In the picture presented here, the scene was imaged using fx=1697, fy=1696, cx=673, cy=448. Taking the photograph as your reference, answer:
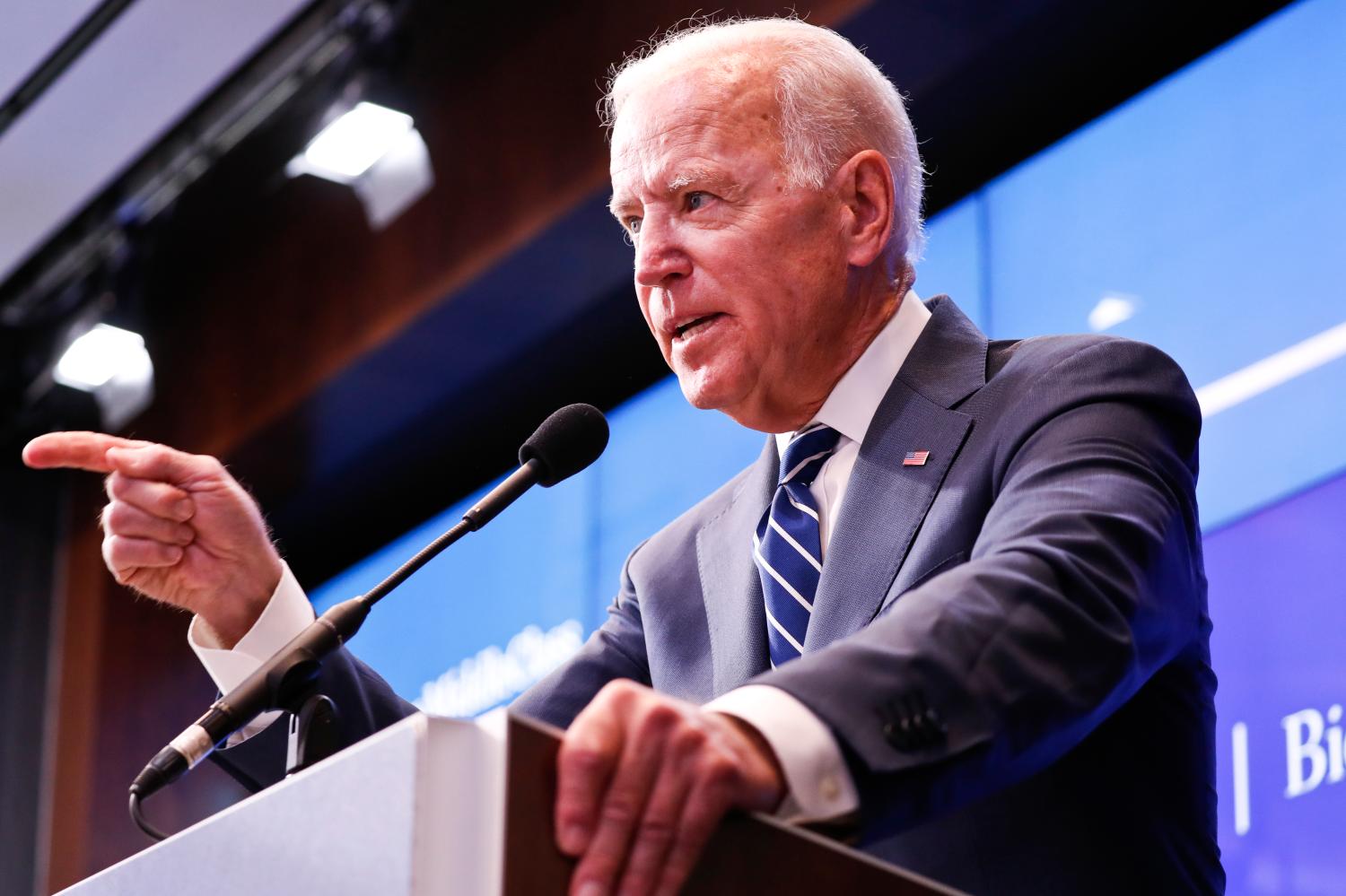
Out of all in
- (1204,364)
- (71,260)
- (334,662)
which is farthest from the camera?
(71,260)

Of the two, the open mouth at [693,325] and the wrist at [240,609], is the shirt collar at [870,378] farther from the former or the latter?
the wrist at [240,609]

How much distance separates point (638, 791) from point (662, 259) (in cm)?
109

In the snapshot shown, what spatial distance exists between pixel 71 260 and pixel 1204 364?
12.3 feet

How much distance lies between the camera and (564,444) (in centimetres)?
171

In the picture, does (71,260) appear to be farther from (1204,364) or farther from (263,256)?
(1204,364)

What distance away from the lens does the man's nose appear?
1.87 meters

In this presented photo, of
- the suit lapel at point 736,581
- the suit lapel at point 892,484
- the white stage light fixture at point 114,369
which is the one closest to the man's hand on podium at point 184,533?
the suit lapel at point 736,581

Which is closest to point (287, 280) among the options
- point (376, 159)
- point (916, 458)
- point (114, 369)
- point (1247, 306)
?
point (376, 159)

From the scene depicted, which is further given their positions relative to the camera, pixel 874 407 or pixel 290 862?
pixel 874 407

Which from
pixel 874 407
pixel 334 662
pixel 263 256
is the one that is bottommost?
pixel 334 662

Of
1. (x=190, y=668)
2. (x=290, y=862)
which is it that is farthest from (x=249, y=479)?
(x=290, y=862)

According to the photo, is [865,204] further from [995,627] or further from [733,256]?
[995,627]

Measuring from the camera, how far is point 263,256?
16.0 feet

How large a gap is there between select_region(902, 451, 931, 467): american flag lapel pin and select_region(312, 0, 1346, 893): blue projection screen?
3.35ft
